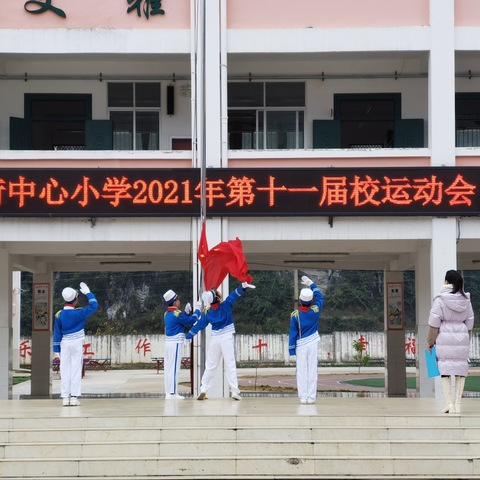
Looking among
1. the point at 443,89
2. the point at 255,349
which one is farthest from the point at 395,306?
the point at 255,349

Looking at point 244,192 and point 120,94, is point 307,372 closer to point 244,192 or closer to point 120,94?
point 244,192

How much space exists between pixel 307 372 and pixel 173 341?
222 centimetres

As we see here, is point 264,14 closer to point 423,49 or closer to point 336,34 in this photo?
point 336,34

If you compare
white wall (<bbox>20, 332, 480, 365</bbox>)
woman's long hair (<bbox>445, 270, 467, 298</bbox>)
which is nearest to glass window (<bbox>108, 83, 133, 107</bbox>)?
woman's long hair (<bbox>445, 270, 467, 298</bbox>)

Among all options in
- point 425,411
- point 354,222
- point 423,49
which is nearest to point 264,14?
point 423,49

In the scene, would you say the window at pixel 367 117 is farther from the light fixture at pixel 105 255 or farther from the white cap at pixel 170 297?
the white cap at pixel 170 297

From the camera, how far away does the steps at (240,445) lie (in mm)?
11516

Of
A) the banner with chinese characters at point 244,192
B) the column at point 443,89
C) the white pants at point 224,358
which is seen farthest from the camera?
the column at point 443,89

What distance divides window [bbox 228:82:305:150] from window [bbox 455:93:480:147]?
3.00 meters

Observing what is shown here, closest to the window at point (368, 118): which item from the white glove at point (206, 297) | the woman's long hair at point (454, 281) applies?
the white glove at point (206, 297)

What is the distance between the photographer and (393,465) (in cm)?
1153

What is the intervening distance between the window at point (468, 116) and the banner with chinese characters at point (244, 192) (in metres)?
2.77

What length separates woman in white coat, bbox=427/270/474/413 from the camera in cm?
1326

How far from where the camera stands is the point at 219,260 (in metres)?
17.1
